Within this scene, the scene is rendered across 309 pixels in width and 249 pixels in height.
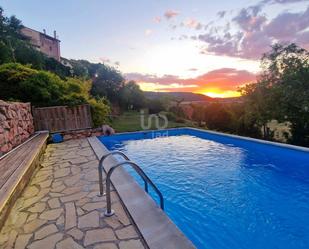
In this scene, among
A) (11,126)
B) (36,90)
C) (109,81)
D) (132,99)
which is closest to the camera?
(11,126)

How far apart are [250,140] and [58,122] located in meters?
8.70

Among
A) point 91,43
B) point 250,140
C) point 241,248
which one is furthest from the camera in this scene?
point 91,43

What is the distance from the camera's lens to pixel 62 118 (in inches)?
427

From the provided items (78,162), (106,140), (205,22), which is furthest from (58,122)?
(205,22)

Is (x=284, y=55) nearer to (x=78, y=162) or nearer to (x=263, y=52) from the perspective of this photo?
(x=263, y=52)

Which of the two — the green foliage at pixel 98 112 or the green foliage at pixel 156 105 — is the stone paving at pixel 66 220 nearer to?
the green foliage at pixel 98 112

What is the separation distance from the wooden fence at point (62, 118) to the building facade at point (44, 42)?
108 ft

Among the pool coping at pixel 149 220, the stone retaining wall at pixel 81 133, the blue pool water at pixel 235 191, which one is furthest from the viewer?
the stone retaining wall at pixel 81 133

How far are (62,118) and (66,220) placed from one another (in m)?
8.54

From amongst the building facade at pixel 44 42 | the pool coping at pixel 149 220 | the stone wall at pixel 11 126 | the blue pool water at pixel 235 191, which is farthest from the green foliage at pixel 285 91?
the building facade at pixel 44 42

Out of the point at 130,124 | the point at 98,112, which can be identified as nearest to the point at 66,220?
the point at 98,112

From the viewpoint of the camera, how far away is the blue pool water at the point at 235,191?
355cm

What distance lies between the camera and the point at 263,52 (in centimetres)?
1194

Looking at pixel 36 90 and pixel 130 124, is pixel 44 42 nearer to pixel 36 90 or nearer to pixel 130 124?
pixel 130 124
